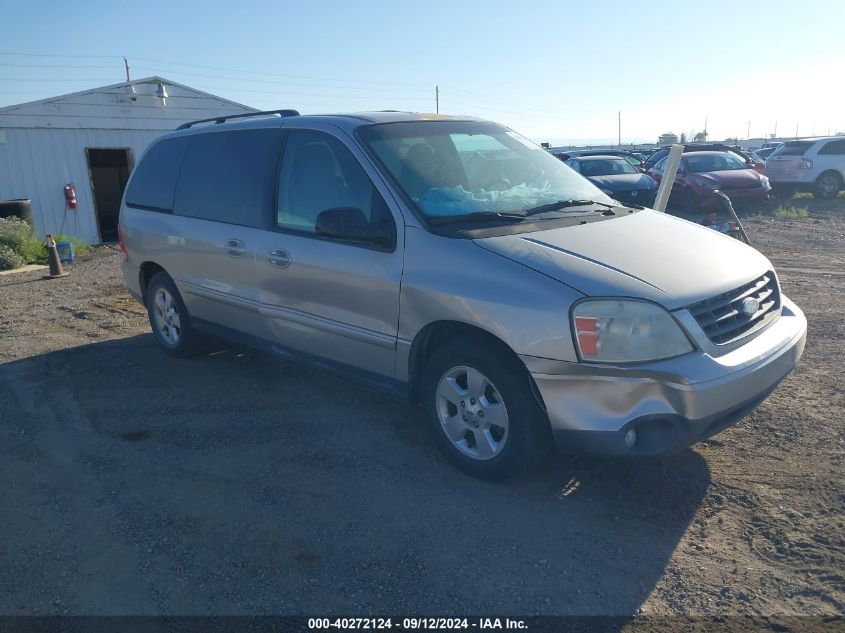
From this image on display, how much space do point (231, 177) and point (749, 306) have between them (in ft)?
11.9

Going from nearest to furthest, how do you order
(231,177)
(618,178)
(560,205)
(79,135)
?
(560,205) < (231,177) < (79,135) < (618,178)

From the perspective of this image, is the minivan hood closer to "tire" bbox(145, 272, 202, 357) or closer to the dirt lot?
the dirt lot

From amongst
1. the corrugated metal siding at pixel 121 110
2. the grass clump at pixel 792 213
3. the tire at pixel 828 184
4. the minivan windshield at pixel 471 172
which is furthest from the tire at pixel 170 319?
the tire at pixel 828 184

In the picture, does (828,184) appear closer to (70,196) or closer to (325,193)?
(325,193)

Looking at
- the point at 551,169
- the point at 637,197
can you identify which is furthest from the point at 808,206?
the point at 551,169

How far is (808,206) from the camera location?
17922 millimetres

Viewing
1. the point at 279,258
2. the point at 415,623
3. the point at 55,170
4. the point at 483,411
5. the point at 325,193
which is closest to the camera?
the point at 415,623

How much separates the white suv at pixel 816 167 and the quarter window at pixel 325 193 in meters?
18.0

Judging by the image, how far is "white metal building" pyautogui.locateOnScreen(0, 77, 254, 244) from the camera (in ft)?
48.1

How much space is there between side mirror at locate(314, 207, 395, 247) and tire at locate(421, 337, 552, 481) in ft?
2.42

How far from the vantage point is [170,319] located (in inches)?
248

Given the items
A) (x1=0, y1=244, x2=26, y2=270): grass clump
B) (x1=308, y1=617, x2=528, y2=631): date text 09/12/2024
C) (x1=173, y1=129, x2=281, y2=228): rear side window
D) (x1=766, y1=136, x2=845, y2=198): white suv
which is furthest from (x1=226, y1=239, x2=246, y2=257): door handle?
(x1=766, y1=136, x2=845, y2=198): white suv

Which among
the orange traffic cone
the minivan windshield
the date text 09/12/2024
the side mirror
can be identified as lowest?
the date text 09/12/2024

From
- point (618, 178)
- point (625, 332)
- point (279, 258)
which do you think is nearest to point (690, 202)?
point (618, 178)
